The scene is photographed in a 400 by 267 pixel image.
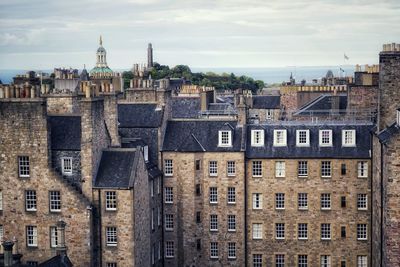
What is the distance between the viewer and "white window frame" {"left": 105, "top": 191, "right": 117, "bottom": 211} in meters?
47.4

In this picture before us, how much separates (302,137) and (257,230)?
23.8 feet

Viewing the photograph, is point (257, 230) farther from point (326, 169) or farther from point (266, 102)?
point (266, 102)

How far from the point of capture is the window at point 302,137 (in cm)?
5543

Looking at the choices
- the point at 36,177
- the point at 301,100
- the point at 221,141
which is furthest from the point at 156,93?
the point at 301,100

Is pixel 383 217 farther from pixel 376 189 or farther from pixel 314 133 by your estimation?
pixel 314 133

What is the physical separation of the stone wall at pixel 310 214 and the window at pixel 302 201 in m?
0.24

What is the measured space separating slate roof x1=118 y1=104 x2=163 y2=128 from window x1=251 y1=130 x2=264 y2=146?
6.68m

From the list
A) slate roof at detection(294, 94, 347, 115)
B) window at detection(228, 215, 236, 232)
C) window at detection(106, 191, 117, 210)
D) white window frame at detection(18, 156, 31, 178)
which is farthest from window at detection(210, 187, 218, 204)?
slate roof at detection(294, 94, 347, 115)

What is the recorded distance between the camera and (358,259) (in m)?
54.7

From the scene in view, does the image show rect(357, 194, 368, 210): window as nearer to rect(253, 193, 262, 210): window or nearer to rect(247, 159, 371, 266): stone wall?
rect(247, 159, 371, 266): stone wall

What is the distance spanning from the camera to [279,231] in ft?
182

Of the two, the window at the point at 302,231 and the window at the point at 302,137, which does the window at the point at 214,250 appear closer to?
the window at the point at 302,231

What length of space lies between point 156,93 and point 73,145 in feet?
40.3

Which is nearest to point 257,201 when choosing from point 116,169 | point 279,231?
point 279,231
